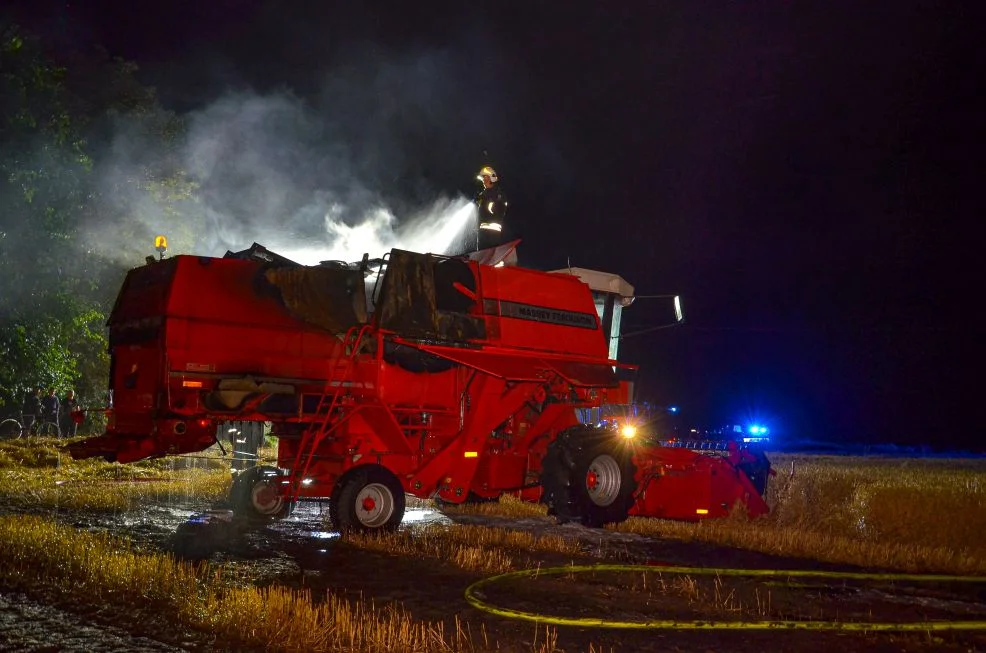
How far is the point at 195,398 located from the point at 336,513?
204 centimetres

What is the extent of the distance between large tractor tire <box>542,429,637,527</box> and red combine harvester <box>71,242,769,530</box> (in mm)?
26

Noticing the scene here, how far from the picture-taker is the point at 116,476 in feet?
52.4

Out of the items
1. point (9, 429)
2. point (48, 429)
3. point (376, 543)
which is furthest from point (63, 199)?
point (376, 543)

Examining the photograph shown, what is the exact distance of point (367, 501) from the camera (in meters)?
10.2

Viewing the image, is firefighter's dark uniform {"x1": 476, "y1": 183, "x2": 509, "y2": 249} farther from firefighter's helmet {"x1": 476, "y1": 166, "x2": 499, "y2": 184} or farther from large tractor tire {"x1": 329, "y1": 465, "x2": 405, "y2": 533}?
large tractor tire {"x1": 329, "y1": 465, "x2": 405, "y2": 533}

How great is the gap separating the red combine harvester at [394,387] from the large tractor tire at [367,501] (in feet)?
0.07

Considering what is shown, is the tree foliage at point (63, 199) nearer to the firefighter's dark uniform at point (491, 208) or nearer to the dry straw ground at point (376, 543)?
the dry straw ground at point (376, 543)

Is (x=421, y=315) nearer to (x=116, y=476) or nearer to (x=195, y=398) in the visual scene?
(x=195, y=398)

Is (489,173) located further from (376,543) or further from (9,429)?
(9,429)

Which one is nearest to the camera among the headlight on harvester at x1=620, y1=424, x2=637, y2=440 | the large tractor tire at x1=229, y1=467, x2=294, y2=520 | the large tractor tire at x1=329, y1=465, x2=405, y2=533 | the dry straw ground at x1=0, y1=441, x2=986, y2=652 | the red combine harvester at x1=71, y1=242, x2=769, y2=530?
the dry straw ground at x1=0, y1=441, x2=986, y2=652

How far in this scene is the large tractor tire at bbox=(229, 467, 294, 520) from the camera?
1159 centimetres

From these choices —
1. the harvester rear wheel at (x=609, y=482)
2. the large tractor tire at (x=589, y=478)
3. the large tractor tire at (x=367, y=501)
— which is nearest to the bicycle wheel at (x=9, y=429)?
the large tractor tire at (x=367, y=501)

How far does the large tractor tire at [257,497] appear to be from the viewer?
38.0 ft

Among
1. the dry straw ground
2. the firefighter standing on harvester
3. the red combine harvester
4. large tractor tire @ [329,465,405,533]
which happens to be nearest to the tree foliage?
the dry straw ground
